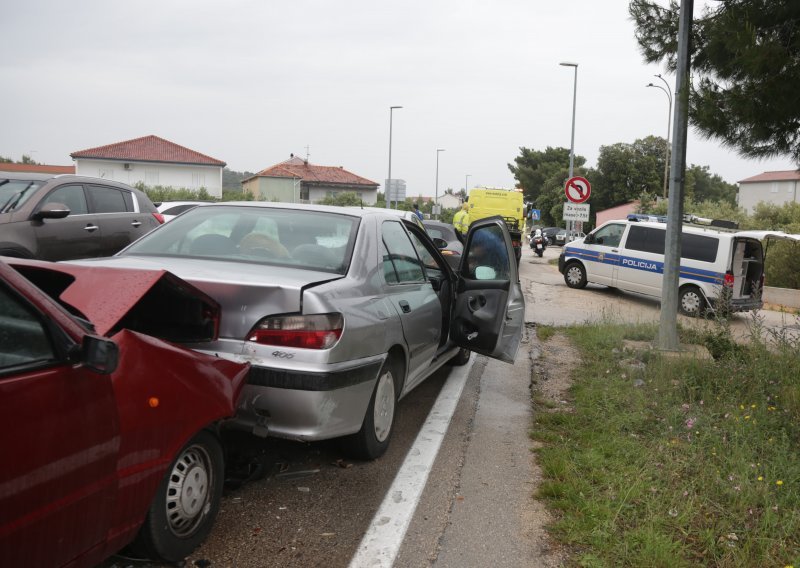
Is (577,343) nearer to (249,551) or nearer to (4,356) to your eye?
(249,551)

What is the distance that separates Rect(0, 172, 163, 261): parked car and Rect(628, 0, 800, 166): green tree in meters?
6.14

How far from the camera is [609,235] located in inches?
690

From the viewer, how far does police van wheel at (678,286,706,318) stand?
1523 centimetres

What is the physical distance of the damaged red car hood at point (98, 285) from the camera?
307cm

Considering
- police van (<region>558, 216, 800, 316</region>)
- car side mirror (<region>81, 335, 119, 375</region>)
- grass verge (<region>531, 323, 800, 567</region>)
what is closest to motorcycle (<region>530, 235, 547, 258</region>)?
police van (<region>558, 216, 800, 316</region>)

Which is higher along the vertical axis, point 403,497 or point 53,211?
point 53,211

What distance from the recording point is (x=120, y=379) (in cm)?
268

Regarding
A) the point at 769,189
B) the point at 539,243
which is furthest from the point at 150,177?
the point at 769,189

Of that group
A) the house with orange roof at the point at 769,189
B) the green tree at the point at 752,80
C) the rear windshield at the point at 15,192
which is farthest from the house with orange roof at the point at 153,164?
the green tree at the point at 752,80

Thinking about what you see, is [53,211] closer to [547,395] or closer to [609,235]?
[547,395]

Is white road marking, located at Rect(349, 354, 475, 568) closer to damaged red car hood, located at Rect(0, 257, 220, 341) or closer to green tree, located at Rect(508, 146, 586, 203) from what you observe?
damaged red car hood, located at Rect(0, 257, 220, 341)

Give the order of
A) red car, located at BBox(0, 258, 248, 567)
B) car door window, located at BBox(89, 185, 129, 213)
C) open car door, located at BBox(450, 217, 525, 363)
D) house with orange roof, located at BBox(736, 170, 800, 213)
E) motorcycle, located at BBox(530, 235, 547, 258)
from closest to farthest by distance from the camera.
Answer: red car, located at BBox(0, 258, 248, 567)
open car door, located at BBox(450, 217, 525, 363)
car door window, located at BBox(89, 185, 129, 213)
motorcycle, located at BBox(530, 235, 547, 258)
house with orange roof, located at BBox(736, 170, 800, 213)

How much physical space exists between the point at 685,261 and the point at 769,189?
2645 inches

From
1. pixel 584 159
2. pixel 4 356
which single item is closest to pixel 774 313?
pixel 4 356
